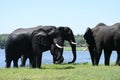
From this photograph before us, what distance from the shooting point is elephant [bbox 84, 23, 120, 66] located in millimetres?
20263

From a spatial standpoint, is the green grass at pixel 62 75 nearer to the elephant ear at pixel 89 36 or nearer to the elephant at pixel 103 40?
the elephant at pixel 103 40

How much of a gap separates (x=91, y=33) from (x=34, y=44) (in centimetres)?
474

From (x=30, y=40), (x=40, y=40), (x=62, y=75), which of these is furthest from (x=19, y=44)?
(x=62, y=75)

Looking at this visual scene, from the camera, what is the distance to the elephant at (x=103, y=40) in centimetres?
2026

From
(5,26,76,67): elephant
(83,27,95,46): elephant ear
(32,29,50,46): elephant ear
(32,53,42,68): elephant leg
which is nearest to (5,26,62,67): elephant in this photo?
(5,26,76,67): elephant

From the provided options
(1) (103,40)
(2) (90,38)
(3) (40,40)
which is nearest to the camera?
(3) (40,40)

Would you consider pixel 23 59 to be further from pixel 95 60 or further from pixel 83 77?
pixel 83 77

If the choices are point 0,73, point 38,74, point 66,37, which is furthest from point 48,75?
point 66,37

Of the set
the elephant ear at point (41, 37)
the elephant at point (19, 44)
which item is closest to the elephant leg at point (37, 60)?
the elephant ear at point (41, 37)

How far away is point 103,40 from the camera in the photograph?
20.9 metres

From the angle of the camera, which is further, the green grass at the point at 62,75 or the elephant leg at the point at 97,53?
the elephant leg at the point at 97,53

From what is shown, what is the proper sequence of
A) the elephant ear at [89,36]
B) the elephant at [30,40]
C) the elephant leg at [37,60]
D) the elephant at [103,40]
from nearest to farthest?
the elephant leg at [37,60] → the elephant at [30,40] → the elephant at [103,40] → the elephant ear at [89,36]

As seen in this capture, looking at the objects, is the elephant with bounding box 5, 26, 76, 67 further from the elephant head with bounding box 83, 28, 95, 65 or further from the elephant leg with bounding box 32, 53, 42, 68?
the elephant head with bounding box 83, 28, 95, 65

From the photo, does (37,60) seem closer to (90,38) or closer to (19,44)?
(19,44)
